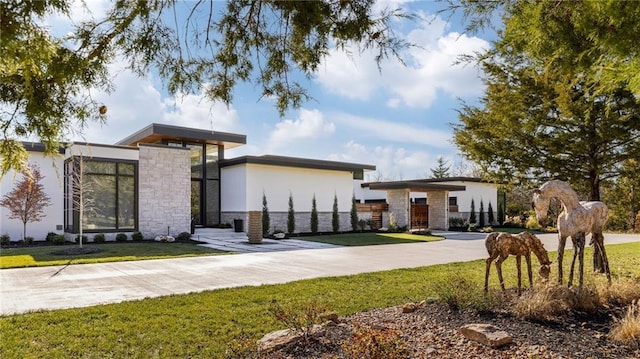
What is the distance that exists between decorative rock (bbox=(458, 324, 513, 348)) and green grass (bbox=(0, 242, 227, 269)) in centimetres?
940

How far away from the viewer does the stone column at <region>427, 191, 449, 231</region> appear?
2541 cm

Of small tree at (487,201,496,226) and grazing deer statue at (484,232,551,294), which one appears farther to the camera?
small tree at (487,201,496,226)

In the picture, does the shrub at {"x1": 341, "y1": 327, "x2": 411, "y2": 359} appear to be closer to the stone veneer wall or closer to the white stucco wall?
the white stucco wall

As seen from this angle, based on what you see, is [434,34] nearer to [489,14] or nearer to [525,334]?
[489,14]

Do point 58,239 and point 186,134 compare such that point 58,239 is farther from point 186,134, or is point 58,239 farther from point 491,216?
point 491,216

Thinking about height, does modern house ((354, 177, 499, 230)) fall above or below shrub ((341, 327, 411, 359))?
above

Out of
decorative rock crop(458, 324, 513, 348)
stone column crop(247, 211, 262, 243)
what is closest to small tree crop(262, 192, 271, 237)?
stone column crop(247, 211, 262, 243)

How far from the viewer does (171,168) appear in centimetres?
1767

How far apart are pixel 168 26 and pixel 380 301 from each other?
456 centimetres

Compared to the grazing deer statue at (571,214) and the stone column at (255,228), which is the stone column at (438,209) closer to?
the stone column at (255,228)

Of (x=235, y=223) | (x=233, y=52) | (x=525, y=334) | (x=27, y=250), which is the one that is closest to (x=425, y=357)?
(x=525, y=334)

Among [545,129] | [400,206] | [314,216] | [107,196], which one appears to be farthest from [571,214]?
[400,206]

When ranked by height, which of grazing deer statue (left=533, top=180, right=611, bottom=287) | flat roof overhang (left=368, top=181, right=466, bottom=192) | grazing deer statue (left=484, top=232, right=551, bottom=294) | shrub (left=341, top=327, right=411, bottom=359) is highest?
flat roof overhang (left=368, top=181, right=466, bottom=192)

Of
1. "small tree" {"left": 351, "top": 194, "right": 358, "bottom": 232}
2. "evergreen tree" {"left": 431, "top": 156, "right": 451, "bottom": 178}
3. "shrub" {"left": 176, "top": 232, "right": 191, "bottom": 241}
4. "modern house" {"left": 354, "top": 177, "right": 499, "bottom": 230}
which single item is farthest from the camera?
"evergreen tree" {"left": 431, "top": 156, "right": 451, "bottom": 178}
